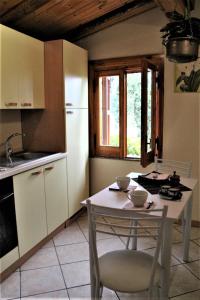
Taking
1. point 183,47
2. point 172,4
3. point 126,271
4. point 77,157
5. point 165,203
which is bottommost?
point 126,271

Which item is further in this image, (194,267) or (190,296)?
(194,267)

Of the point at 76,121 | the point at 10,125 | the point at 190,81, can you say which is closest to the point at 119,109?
the point at 76,121

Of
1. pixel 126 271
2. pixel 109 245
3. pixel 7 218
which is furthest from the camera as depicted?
pixel 109 245

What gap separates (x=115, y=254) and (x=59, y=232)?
4.82 ft

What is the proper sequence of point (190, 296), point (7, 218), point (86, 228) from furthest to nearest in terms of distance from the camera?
point (86, 228) < point (7, 218) < point (190, 296)

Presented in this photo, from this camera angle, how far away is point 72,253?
8.95 ft

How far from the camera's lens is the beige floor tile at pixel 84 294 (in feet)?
6.91

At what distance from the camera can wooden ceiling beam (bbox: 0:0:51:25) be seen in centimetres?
270

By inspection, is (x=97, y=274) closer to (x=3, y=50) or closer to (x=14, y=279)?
(x=14, y=279)

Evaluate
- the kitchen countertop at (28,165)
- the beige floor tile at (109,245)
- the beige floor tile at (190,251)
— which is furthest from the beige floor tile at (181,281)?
the kitchen countertop at (28,165)

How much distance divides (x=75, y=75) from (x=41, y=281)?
7.39 ft

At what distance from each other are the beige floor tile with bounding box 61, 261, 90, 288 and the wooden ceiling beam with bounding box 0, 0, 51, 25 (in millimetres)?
2500

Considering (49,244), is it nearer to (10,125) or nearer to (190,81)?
(10,125)

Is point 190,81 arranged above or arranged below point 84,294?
above
